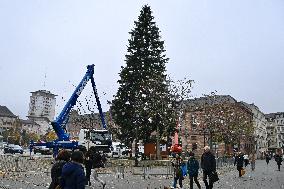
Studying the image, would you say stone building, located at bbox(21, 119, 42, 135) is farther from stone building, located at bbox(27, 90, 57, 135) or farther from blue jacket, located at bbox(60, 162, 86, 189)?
blue jacket, located at bbox(60, 162, 86, 189)

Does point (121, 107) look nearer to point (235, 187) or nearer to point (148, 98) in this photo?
point (148, 98)

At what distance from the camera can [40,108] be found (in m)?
173

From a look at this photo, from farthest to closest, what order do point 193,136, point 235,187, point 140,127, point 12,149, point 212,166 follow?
point 193,136 → point 12,149 → point 140,127 → point 235,187 → point 212,166

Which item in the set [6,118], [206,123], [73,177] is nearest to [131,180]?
[73,177]

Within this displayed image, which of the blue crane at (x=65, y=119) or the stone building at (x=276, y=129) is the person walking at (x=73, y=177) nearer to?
the blue crane at (x=65, y=119)

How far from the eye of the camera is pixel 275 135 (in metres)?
146

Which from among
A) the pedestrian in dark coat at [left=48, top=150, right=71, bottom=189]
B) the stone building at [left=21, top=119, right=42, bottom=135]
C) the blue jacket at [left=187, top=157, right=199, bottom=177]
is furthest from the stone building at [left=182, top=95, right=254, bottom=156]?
the stone building at [left=21, top=119, right=42, bottom=135]

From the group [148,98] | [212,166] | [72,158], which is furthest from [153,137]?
[72,158]

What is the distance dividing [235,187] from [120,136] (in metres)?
27.5

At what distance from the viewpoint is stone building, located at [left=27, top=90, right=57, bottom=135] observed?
169500 mm

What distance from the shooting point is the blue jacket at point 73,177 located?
648 cm

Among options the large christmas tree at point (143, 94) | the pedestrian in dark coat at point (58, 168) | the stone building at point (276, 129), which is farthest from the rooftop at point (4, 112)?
the pedestrian in dark coat at point (58, 168)

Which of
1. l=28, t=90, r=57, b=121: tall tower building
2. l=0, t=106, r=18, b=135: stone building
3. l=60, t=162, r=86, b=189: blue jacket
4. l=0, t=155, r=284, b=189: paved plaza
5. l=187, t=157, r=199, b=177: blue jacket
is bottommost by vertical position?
l=0, t=155, r=284, b=189: paved plaza

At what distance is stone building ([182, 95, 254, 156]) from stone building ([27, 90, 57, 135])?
104 m
